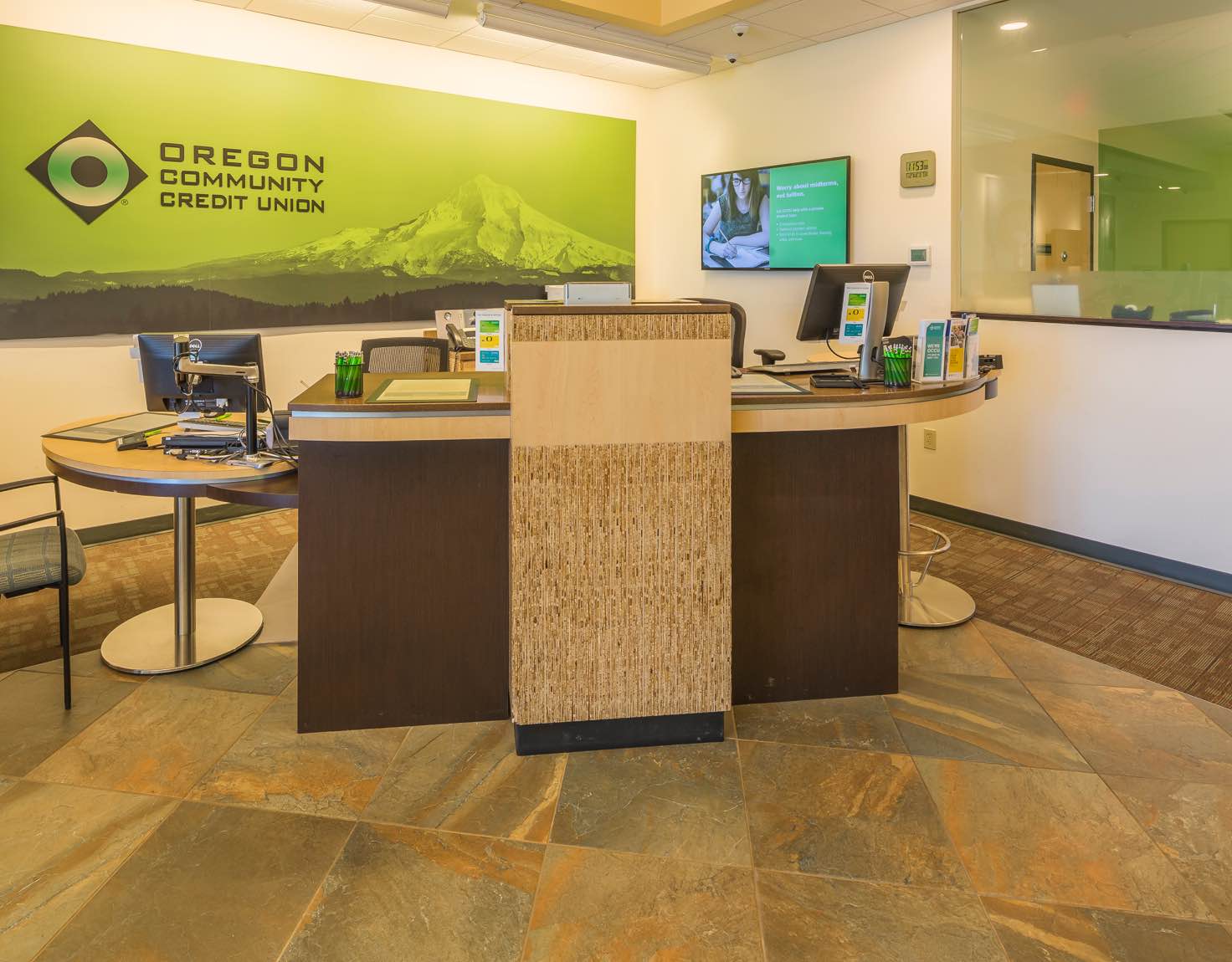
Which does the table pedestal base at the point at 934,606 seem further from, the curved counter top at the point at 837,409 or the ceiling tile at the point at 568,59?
the ceiling tile at the point at 568,59

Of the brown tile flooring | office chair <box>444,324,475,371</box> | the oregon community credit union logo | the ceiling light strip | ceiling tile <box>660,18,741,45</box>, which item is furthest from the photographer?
office chair <box>444,324,475,371</box>

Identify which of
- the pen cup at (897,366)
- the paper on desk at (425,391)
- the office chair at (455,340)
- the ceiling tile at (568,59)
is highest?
the ceiling tile at (568,59)

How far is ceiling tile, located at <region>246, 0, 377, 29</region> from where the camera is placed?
16.4 ft

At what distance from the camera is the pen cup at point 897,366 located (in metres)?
3.13

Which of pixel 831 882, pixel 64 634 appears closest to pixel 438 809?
pixel 831 882

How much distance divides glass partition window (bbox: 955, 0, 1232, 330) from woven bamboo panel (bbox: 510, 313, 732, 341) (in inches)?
115

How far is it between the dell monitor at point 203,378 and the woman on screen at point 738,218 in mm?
3676

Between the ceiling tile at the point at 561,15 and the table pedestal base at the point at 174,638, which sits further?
the ceiling tile at the point at 561,15

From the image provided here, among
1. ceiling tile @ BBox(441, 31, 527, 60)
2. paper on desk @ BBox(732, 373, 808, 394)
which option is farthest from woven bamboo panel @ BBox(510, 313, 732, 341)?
ceiling tile @ BBox(441, 31, 527, 60)

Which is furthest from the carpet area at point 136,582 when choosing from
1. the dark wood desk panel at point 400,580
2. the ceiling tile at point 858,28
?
the ceiling tile at point 858,28

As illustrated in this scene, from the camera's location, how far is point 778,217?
6.27 m

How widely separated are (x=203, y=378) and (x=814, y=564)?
7.63ft

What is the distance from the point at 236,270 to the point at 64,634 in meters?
3.04

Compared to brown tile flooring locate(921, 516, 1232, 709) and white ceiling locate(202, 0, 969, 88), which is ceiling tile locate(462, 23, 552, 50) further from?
brown tile flooring locate(921, 516, 1232, 709)
